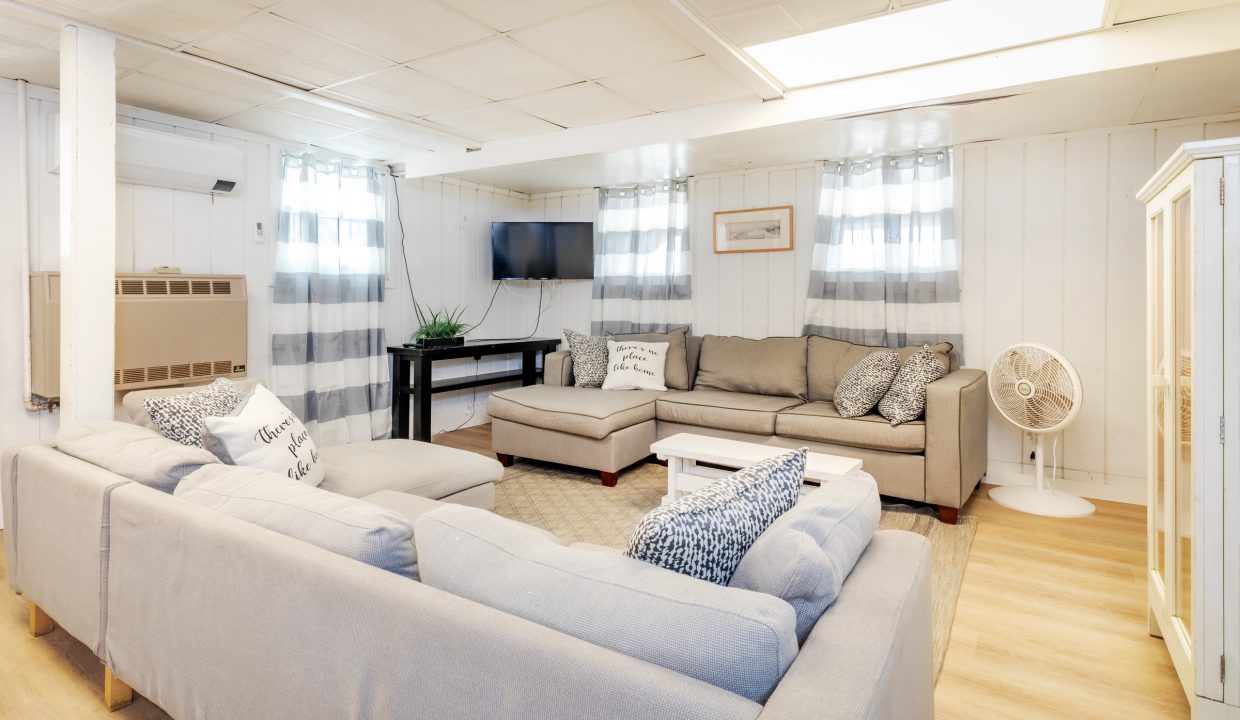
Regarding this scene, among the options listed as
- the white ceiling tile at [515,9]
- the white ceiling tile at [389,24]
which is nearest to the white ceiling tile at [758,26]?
the white ceiling tile at [515,9]

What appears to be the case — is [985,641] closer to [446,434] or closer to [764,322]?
[764,322]

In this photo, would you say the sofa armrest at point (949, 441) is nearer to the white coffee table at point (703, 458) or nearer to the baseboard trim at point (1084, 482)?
the white coffee table at point (703, 458)

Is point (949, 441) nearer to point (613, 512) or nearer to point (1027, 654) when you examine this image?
point (1027, 654)

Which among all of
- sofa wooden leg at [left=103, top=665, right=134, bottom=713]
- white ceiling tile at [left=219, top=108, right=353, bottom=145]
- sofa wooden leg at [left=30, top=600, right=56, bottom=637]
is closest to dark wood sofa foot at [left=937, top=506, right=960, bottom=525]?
sofa wooden leg at [left=103, top=665, right=134, bottom=713]

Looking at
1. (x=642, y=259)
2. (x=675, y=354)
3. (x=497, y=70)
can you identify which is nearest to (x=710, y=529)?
(x=497, y=70)

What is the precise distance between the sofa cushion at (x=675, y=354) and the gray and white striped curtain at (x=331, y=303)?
1.84 metres

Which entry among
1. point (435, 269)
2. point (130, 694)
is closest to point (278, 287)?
point (435, 269)

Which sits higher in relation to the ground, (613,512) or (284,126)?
(284,126)

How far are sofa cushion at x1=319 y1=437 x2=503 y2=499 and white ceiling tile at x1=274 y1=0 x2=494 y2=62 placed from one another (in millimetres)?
1709

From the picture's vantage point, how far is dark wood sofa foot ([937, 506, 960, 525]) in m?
3.25

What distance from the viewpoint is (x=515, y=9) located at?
2.47m

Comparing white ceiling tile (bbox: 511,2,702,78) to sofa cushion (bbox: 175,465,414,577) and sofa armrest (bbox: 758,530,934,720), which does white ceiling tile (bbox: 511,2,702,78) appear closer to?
sofa cushion (bbox: 175,465,414,577)

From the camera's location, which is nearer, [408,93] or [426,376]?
[408,93]

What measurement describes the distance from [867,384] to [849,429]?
28 centimetres
